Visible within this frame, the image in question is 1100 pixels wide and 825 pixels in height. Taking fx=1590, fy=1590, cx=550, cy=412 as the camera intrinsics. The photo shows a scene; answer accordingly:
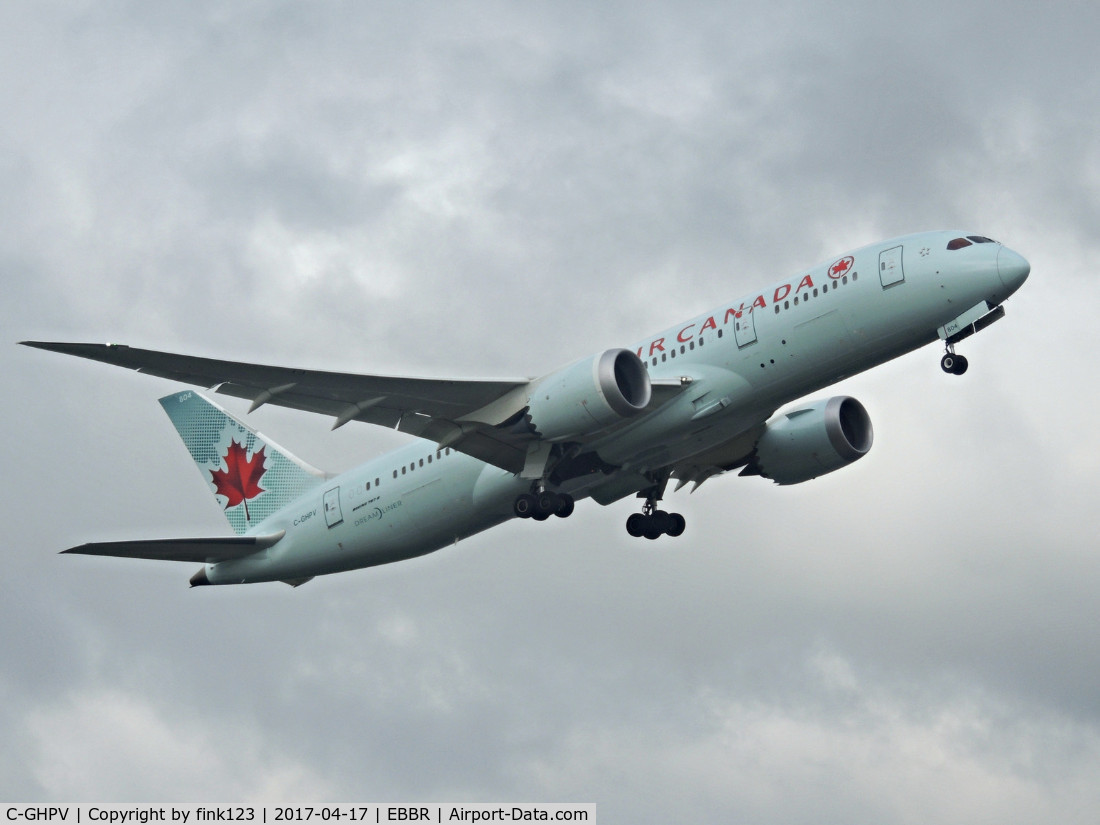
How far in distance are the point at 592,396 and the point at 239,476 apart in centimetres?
1537

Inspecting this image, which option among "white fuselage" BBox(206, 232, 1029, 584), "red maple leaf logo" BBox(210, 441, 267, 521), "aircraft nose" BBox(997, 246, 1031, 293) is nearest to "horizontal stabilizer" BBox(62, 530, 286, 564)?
"red maple leaf logo" BBox(210, 441, 267, 521)

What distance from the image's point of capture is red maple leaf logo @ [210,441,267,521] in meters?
46.2

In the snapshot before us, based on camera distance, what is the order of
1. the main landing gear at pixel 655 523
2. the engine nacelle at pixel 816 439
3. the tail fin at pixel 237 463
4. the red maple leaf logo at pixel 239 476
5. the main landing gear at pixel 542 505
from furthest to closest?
the red maple leaf logo at pixel 239 476, the tail fin at pixel 237 463, the main landing gear at pixel 655 523, the engine nacelle at pixel 816 439, the main landing gear at pixel 542 505

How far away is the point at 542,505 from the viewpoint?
3828 centimetres

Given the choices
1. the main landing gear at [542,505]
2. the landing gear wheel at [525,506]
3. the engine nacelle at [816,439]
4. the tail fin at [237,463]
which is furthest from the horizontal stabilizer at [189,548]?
the engine nacelle at [816,439]

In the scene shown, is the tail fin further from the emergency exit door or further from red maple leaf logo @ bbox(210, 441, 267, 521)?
the emergency exit door

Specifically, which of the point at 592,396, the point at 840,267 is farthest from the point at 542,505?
the point at 840,267

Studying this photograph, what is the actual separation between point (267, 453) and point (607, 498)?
10.9 m

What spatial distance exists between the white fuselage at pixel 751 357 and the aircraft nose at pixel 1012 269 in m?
0.02

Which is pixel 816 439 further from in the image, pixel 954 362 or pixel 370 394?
pixel 370 394

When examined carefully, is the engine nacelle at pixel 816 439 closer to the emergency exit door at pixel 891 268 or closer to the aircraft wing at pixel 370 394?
the emergency exit door at pixel 891 268

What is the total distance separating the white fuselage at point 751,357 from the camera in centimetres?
3453

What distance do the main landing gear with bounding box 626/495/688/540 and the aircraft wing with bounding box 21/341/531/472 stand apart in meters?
6.74

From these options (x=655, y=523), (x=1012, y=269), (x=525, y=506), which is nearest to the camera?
(x=1012, y=269)
